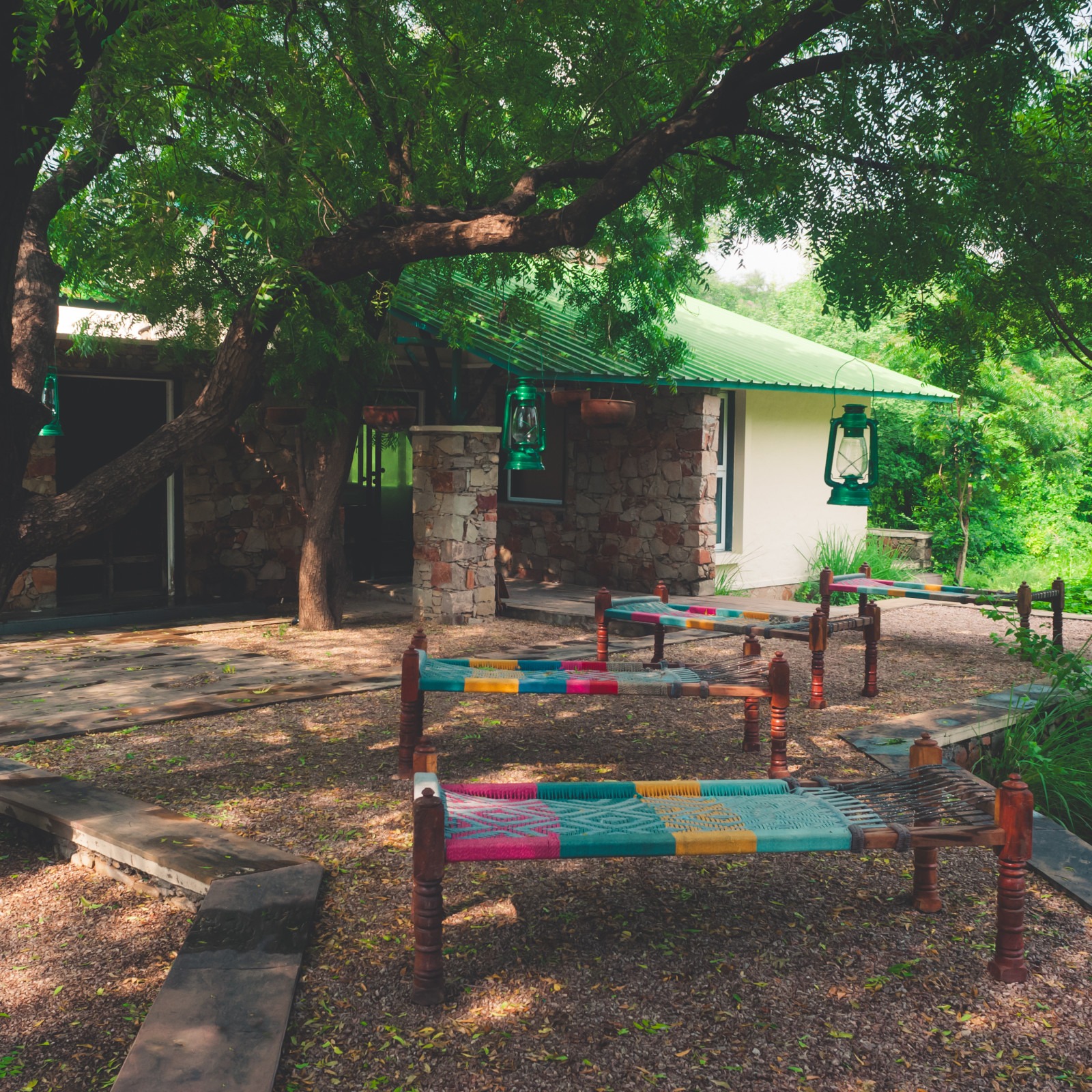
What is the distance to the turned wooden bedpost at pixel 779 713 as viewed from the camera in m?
5.03

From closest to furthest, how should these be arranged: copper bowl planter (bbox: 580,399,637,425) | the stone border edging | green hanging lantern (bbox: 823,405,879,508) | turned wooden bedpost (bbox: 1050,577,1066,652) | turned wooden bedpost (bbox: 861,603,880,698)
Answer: the stone border edging → turned wooden bedpost (bbox: 861,603,880,698) → green hanging lantern (bbox: 823,405,879,508) → turned wooden bedpost (bbox: 1050,577,1066,652) → copper bowl planter (bbox: 580,399,637,425)

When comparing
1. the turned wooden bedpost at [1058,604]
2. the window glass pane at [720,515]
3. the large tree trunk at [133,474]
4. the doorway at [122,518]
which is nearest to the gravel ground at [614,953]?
the large tree trunk at [133,474]

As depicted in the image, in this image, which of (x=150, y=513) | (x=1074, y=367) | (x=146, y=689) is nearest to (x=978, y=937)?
(x=146, y=689)

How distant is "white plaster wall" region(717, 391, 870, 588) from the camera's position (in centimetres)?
1226

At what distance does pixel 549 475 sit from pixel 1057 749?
7857 mm

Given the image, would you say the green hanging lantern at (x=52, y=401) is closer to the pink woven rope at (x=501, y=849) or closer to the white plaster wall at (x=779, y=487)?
the pink woven rope at (x=501, y=849)

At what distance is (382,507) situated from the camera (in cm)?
1237

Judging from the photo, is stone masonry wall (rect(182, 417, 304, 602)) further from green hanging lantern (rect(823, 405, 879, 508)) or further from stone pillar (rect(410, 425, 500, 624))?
green hanging lantern (rect(823, 405, 879, 508))

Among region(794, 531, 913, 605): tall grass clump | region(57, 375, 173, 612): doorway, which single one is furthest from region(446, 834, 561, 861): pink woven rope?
region(794, 531, 913, 605): tall grass clump

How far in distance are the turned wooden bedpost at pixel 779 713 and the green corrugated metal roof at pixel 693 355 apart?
4.52m

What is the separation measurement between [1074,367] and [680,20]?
49.4ft

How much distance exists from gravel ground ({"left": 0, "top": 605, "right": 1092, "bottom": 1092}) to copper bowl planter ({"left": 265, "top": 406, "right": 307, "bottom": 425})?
13.9 ft

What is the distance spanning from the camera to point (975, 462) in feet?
51.7

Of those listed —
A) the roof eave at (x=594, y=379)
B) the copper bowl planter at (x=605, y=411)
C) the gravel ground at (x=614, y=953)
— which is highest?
the roof eave at (x=594, y=379)
